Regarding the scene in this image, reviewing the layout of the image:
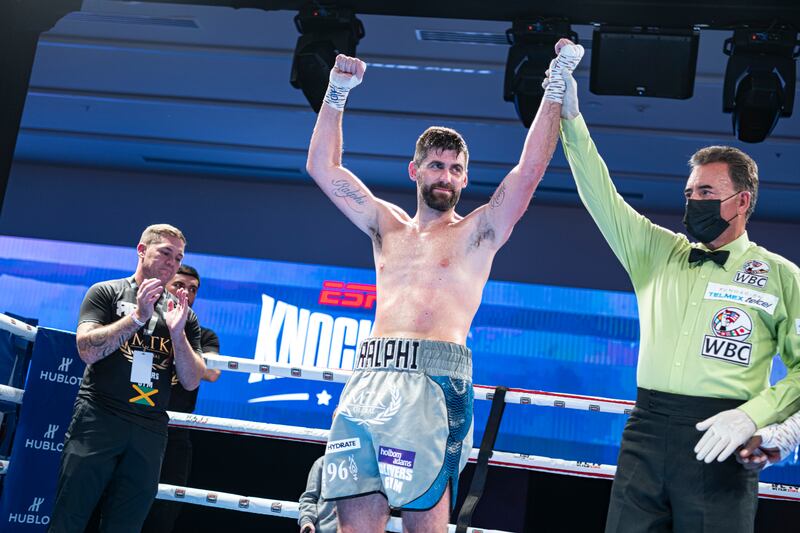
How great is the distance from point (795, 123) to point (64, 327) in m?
5.92

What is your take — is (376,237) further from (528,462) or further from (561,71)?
(528,462)

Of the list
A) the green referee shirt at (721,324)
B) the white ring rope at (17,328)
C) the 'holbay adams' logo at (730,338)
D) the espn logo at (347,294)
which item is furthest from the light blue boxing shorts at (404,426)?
the espn logo at (347,294)

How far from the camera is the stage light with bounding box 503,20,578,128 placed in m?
4.28

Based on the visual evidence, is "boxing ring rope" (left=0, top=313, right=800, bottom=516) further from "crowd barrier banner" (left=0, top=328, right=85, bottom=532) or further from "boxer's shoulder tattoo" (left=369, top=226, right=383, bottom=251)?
"boxer's shoulder tattoo" (left=369, top=226, right=383, bottom=251)

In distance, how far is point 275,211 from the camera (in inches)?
313

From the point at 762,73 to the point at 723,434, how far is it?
102 inches

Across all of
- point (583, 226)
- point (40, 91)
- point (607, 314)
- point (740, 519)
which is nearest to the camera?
point (740, 519)

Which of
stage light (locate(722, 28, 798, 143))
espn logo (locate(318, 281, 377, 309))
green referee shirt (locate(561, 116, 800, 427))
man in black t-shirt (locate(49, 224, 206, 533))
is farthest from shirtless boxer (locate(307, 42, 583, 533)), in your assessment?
espn logo (locate(318, 281, 377, 309))

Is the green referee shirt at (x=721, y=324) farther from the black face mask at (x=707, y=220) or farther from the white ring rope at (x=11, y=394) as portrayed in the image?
the white ring rope at (x=11, y=394)

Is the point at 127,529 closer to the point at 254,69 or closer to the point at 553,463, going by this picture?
the point at 553,463

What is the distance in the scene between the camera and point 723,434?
84.0 inches

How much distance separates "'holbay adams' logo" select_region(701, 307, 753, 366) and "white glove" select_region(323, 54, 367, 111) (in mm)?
1263

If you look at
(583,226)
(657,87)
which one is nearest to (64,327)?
(583,226)

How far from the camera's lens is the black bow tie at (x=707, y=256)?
245cm
